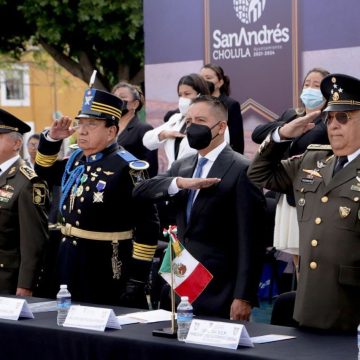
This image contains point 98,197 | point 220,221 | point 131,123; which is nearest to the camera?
point 220,221

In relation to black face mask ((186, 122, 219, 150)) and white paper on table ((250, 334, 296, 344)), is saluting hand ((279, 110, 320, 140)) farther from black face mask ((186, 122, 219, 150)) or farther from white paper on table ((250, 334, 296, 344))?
→ white paper on table ((250, 334, 296, 344))

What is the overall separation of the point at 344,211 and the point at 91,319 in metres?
1.24

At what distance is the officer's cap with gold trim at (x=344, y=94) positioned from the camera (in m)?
4.52

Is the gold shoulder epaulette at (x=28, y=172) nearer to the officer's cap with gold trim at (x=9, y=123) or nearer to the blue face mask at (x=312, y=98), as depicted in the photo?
the officer's cap with gold trim at (x=9, y=123)

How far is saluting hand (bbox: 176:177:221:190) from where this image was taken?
16.6 ft

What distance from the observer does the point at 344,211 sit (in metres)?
4.50

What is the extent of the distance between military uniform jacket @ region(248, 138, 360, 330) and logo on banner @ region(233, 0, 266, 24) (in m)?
4.42

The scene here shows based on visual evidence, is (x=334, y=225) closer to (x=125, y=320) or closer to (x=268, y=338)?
(x=268, y=338)

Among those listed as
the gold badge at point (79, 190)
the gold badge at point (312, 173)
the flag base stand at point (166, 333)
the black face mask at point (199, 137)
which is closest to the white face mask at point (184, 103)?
the gold badge at point (79, 190)

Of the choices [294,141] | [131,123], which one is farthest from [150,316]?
[131,123]

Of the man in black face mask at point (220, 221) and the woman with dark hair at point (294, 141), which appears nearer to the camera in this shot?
the man in black face mask at point (220, 221)

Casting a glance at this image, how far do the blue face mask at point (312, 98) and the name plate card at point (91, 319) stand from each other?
8.80 ft

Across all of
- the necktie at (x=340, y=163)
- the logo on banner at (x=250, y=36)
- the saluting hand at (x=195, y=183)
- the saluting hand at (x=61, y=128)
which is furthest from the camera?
the logo on banner at (x=250, y=36)

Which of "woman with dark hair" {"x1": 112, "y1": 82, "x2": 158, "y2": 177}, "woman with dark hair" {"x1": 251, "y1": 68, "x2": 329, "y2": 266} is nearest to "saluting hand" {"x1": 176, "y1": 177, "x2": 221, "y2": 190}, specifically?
"woman with dark hair" {"x1": 251, "y1": 68, "x2": 329, "y2": 266}
